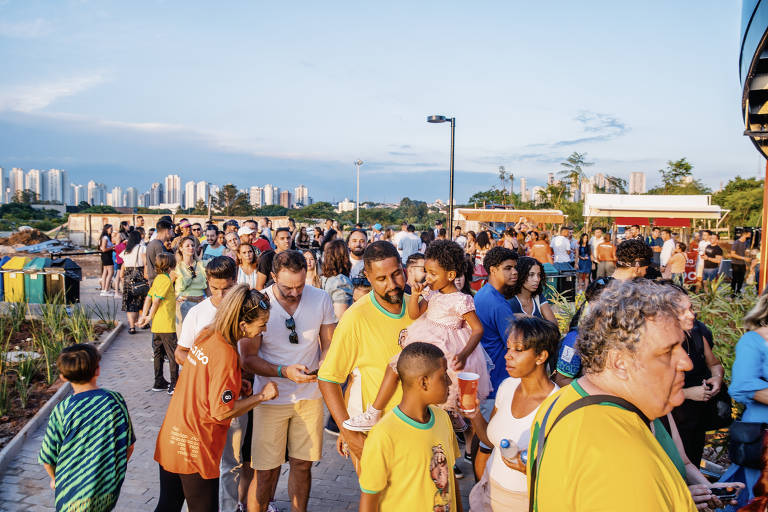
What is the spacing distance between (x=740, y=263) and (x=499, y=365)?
12.8m

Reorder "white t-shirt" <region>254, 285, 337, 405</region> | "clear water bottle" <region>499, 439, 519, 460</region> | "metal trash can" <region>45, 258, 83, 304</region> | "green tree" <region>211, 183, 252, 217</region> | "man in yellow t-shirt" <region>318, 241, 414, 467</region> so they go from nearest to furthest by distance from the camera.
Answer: "clear water bottle" <region>499, 439, 519, 460</region>, "man in yellow t-shirt" <region>318, 241, 414, 467</region>, "white t-shirt" <region>254, 285, 337, 405</region>, "metal trash can" <region>45, 258, 83, 304</region>, "green tree" <region>211, 183, 252, 217</region>

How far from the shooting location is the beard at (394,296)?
10.2 feet

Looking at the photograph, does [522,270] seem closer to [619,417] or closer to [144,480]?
[619,417]

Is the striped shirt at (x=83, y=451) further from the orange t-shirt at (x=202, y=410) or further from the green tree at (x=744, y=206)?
the green tree at (x=744, y=206)

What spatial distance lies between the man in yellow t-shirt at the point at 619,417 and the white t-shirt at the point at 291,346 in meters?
2.13

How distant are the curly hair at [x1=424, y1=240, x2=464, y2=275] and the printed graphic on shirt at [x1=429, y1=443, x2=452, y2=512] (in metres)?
1.44

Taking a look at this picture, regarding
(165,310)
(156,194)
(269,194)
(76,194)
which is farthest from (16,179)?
(165,310)

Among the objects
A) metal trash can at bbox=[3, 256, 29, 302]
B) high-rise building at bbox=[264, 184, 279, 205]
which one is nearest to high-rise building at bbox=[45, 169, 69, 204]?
high-rise building at bbox=[264, 184, 279, 205]

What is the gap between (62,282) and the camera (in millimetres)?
11180

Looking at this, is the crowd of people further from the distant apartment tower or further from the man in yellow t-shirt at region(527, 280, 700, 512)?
the distant apartment tower

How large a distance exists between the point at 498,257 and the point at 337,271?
2.35 m

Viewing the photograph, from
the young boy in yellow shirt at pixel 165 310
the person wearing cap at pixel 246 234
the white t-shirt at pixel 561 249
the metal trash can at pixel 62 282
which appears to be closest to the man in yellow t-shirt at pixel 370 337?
the young boy in yellow shirt at pixel 165 310

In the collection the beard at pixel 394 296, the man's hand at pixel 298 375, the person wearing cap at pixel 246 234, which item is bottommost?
the man's hand at pixel 298 375

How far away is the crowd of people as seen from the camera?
1574 millimetres
